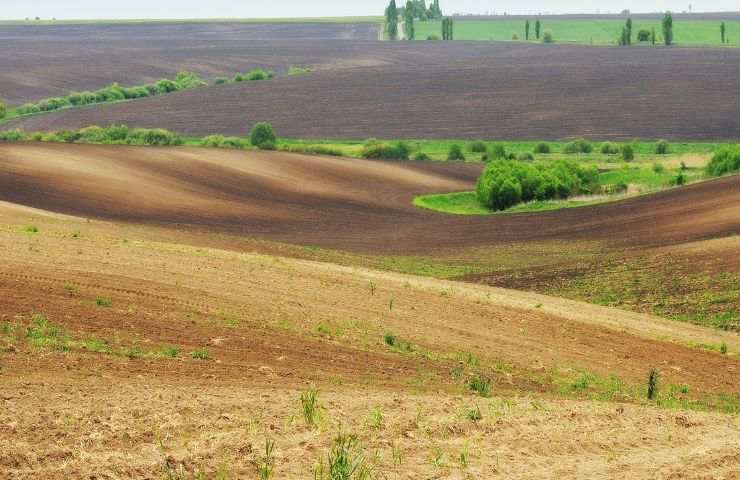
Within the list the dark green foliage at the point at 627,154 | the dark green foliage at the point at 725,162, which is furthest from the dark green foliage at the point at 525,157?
the dark green foliage at the point at 725,162

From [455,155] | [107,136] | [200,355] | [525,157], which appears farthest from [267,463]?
[107,136]

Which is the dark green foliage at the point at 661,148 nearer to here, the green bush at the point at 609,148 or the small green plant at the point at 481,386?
the green bush at the point at 609,148

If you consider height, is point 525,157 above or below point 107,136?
below

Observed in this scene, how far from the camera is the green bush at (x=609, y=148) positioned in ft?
331

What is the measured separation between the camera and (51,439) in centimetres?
1381

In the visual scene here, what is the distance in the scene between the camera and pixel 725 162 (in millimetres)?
76000

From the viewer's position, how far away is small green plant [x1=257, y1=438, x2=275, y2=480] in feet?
42.2

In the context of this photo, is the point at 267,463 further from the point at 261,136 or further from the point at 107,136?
the point at 107,136

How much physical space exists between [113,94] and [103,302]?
415 ft

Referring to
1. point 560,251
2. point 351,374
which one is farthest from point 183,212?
point 351,374

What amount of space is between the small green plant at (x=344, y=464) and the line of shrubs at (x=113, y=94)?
4816 inches

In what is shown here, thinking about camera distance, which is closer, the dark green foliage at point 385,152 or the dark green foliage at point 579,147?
the dark green foliage at point 385,152

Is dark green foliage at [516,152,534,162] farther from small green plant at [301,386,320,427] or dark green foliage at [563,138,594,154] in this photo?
small green plant at [301,386,320,427]

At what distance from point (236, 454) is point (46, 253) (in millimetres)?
16968
